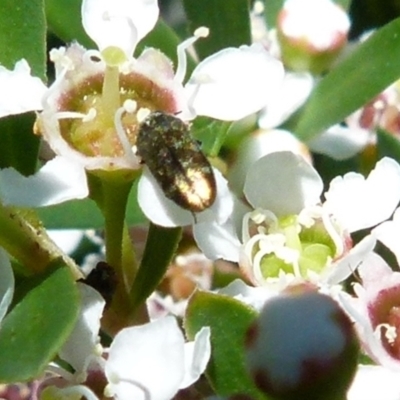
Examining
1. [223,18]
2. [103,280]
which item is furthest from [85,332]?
[223,18]

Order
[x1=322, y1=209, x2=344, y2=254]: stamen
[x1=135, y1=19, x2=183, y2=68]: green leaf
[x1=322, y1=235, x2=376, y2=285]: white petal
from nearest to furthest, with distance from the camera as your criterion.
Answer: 1. [x1=322, y1=235, x2=376, y2=285]: white petal
2. [x1=322, y1=209, x2=344, y2=254]: stamen
3. [x1=135, y1=19, x2=183, y2=68]: green leaf

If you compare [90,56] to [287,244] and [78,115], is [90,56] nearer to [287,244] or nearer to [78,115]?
[78,115]

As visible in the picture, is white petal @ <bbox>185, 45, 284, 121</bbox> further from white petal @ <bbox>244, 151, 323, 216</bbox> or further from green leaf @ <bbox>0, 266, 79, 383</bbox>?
green leaf @ <bbox>0, 266, 79, 383</bbox>

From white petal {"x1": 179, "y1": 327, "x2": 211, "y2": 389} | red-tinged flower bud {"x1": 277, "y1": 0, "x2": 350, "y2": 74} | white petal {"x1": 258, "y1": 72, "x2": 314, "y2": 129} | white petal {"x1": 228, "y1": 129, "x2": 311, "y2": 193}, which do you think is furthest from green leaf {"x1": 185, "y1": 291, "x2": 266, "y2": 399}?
red-tinged flower bud {"x1": 277, "y1": 0, "x2": 350, "y2": 74}

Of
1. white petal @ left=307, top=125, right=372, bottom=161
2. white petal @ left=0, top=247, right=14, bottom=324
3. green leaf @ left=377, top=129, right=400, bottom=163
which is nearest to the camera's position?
white petal @ left=0, top=247, right=14, bottom=324

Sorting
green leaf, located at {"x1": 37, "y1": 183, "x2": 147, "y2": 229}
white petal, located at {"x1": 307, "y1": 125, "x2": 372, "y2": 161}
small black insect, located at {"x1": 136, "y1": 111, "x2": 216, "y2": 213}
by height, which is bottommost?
green leaf, located at {"x1": 37, "y1": 183, "x2": 147, "y2": 229}

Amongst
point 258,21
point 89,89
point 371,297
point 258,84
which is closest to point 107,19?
point 89,89

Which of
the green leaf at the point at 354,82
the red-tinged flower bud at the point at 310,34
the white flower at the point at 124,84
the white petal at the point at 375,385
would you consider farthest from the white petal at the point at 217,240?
the red-tinged flower bud at the point at 310,34

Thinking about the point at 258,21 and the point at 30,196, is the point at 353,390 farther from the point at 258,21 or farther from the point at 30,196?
the point at 258,21
